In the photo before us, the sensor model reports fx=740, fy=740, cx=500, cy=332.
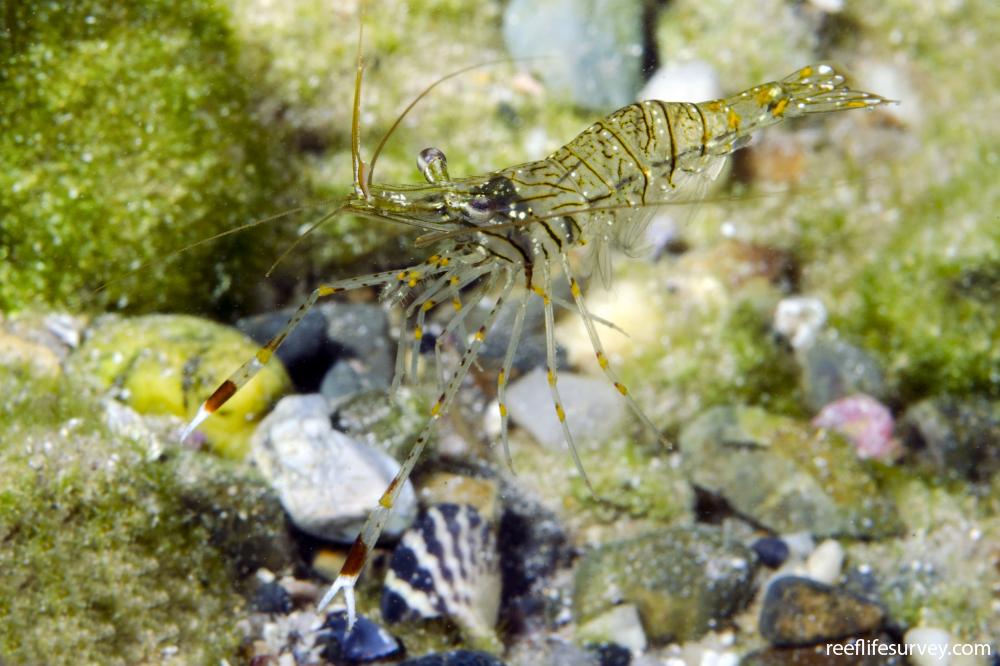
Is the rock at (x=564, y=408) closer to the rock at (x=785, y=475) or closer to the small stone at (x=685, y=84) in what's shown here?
the rock at (x=785, y=475)

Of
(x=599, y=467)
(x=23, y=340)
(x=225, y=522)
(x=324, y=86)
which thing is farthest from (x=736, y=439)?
(x=23, y=340)

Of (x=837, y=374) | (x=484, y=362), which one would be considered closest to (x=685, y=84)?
(x=837, y=374)

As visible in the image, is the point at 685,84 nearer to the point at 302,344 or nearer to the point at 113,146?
the point at 302,344

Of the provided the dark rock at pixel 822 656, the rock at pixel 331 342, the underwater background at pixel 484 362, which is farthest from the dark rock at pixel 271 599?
the dark rock at pixel 822 656

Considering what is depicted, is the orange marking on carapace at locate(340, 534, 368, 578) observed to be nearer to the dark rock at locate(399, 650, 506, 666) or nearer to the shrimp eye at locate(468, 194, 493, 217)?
the dark rock at locate(399, 650, 506, 666)

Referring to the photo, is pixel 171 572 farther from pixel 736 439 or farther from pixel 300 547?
pixel 736 439

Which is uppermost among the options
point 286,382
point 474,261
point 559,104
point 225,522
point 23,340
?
point 559,104

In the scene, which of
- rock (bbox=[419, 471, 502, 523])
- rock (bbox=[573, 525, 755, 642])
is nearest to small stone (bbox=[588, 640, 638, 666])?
rock (bbox=[573, 525, 755, 642])
